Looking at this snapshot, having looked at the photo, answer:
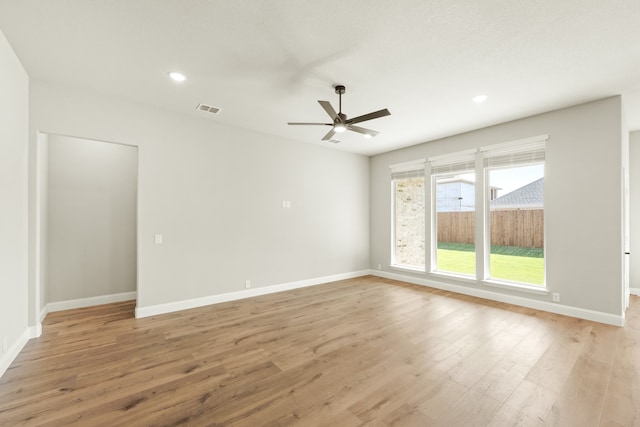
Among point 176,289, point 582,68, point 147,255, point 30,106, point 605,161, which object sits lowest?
point 176,289

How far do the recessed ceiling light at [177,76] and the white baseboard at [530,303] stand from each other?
5.28m

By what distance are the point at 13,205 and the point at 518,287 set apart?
6.42 meters

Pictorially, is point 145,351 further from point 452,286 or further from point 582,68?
point 582,68

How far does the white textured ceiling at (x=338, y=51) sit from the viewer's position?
2.15m

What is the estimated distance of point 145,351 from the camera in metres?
2.87

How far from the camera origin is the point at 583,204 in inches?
152

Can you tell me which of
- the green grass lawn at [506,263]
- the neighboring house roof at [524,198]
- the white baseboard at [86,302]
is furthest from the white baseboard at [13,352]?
the neighboring house roof at [524,198]

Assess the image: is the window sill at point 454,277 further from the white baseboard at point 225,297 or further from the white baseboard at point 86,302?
the white baseboard at point 86,302

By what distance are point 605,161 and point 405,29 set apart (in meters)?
3.41

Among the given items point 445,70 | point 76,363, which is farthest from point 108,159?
point 445,70

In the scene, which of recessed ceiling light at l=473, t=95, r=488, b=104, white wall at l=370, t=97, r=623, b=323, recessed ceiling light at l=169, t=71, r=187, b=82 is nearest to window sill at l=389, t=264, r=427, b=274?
white wall at l=370, t=97, r=623, b=323

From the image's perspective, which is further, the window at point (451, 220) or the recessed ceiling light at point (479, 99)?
the window at point (451, 220)

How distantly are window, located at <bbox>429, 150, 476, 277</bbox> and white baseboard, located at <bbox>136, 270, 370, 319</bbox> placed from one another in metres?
2.14

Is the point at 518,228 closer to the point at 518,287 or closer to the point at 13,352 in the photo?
the point at 518,287
